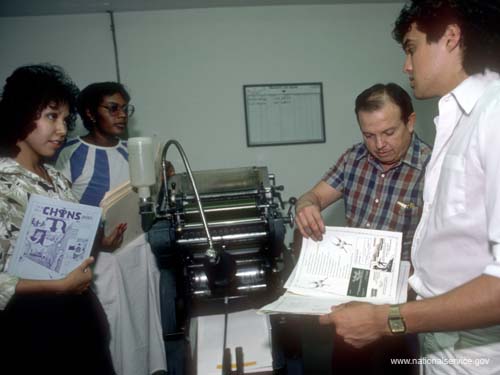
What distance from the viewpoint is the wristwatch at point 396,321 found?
2.44ft

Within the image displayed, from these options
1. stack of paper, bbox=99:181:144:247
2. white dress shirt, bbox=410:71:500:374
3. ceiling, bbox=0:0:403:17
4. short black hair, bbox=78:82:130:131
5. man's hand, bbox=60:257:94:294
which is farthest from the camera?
ceiling, bbox=0:0:403:17

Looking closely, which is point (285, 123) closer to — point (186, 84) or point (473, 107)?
point (186, 84)

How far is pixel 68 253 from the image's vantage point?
50.2 inches

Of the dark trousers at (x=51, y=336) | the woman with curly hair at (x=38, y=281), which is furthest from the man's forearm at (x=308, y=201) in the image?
the dark trousers at (x=51, y=336)

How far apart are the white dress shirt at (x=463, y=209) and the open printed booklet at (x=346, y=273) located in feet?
0.32

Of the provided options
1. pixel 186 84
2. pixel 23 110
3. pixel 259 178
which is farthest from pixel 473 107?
pixel 186 84

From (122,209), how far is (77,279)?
0.37 metres

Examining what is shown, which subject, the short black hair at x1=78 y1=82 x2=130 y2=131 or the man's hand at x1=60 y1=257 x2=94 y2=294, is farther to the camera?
the short black hair at x1=78 y1=82 x2=130 y2=131

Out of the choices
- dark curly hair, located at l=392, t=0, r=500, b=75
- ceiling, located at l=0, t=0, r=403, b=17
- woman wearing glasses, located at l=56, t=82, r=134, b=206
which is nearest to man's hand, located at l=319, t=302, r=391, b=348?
dark curly hair, located at l=392, t=0, r=500, b=75

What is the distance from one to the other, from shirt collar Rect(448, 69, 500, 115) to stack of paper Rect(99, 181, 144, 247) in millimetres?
1231

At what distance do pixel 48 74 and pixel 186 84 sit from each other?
1.25 m

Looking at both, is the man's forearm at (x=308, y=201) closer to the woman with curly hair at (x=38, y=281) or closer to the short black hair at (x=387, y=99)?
the short black hair at (x=387, y=99)

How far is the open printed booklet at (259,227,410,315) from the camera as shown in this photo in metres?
0.95

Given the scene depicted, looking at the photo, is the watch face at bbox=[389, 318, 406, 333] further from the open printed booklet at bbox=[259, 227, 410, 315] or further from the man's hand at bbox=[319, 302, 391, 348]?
the open printed booklet at bbox=[259, 227, 410, 315]
